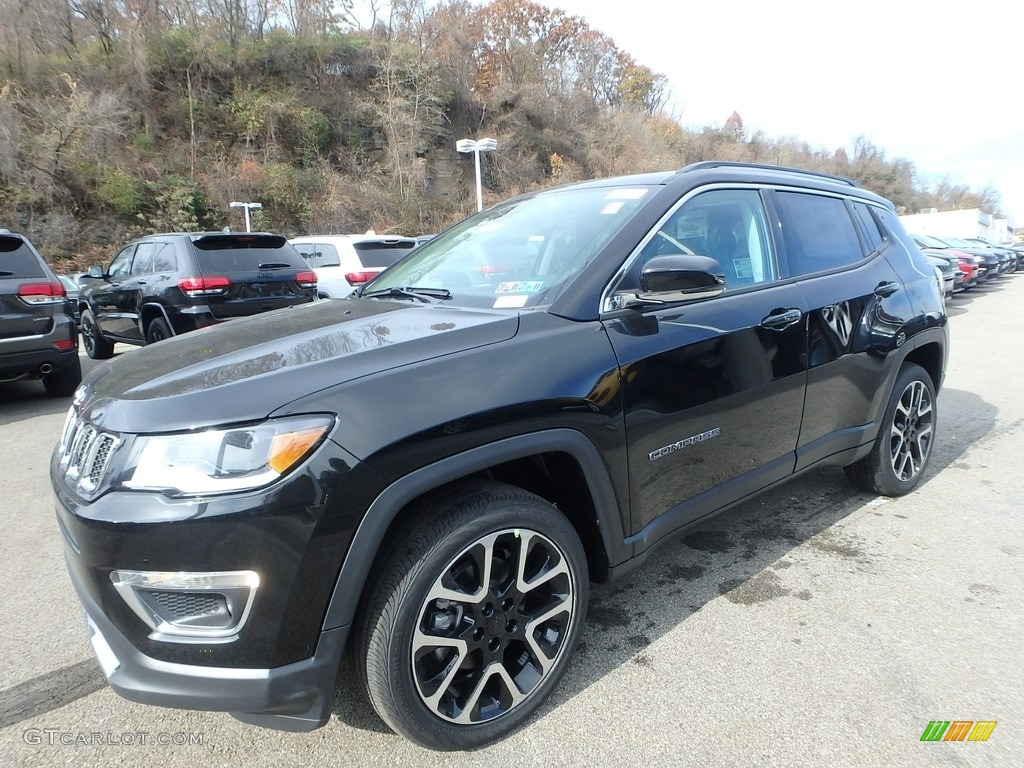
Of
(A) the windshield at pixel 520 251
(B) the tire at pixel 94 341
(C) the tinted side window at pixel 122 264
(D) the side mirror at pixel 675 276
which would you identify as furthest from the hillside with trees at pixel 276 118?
(D) the side mirror at pixel 675 276

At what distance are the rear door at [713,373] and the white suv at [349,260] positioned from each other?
300 inches

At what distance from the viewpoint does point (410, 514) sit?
191cm

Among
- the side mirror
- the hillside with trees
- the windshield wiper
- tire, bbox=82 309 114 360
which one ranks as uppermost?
the hillside with trees

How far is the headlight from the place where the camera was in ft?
5.34

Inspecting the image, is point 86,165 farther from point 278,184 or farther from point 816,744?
point 816,744

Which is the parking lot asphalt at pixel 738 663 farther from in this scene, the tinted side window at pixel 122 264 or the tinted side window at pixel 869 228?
the tinted side window at pixel 122 264

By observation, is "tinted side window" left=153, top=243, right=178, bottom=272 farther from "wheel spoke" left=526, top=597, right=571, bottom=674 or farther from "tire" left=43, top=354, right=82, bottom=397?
"wheel spoke" left=526, top=597, right=571, bottom=674

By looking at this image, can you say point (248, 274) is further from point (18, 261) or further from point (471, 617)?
point (471, 617)

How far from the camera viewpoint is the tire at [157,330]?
7.45 metres

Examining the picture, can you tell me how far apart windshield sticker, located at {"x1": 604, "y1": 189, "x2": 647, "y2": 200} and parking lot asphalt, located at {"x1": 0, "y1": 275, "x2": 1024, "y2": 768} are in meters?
1.38

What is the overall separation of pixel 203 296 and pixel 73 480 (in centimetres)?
591

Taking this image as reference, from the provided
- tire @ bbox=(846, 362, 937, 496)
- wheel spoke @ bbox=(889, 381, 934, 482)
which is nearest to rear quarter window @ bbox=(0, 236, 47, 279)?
tire @ bbox=(846, 362, 937, 496)

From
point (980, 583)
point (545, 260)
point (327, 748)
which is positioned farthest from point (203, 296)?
point (980, 583)

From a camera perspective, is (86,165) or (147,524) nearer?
(147,524)
